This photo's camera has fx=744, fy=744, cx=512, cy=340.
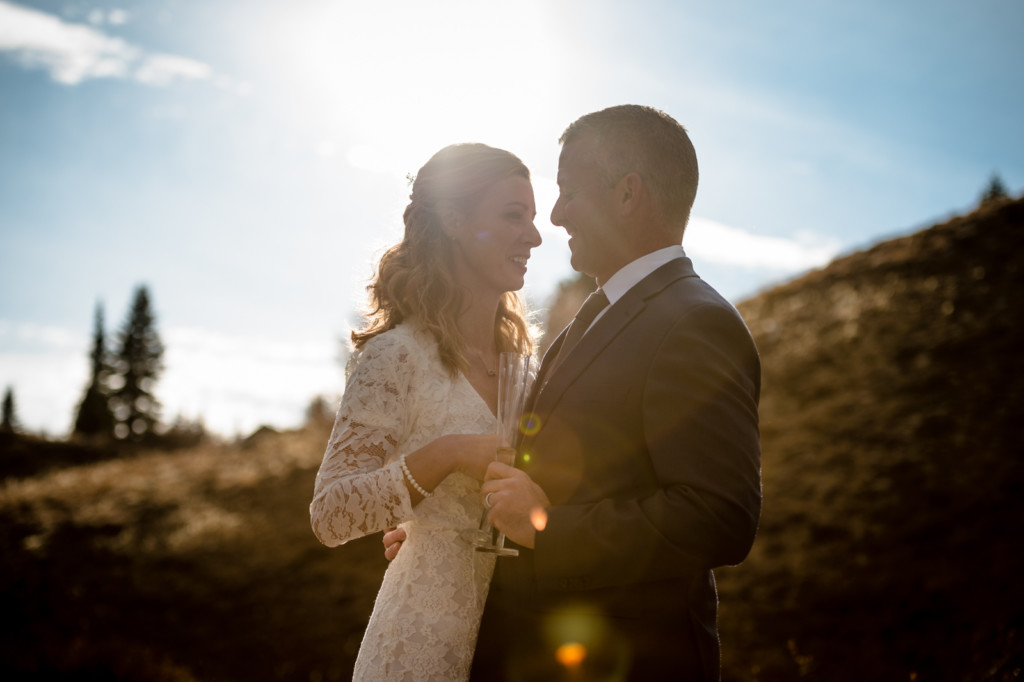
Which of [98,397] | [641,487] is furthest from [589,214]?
[98,397]

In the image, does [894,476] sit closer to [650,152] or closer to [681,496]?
[650,152]

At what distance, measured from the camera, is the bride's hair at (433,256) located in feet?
11.6

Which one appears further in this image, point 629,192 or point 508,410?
point 629,192

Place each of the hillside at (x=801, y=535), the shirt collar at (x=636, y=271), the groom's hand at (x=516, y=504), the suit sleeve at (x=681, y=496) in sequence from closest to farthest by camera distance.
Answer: the suit sleeve at (x=681, y=496)
the groom's hand at (x=516, y=504)
the shirt collar at (x=636, y=271)
the hillside at (x=801, y=535)

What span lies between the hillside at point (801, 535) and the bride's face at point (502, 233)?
663 cm

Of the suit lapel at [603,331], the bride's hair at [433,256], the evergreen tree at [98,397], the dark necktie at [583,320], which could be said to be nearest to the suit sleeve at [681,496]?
the suit lapel at [603,331]

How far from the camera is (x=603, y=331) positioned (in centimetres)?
259

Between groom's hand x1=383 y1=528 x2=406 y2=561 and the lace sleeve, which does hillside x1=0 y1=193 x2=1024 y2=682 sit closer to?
groom's hand x1=383 y1=528 x2=406 y2=561

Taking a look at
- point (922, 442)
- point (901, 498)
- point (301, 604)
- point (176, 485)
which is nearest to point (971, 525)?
point (901, 498)

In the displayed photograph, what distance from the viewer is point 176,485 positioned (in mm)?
25172

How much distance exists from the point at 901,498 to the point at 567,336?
1541 centimetres

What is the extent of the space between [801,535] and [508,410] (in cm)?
1482

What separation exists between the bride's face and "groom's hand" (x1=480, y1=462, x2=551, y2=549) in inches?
52.3

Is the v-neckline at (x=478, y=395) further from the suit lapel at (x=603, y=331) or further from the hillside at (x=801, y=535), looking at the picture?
the hillside at (x=801, y=535)
